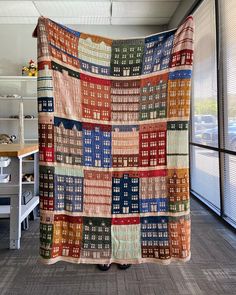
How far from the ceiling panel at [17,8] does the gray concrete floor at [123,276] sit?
12.3ft

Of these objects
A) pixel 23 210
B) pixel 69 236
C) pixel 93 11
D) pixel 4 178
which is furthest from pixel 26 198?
pixel 93 11

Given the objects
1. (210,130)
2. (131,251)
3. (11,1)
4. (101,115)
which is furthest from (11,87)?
(131,251)

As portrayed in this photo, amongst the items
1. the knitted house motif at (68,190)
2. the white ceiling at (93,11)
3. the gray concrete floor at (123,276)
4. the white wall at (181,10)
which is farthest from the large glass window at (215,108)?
the knitted house motif at (68,190)

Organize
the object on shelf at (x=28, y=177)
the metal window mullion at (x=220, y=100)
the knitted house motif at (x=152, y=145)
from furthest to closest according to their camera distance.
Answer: the object on shelf at (x=28, y=177)
the metal window mullion at (x=220, y=100)
the knitted house motif at (x=152, y=145)

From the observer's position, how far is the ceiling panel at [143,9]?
414 centimetres

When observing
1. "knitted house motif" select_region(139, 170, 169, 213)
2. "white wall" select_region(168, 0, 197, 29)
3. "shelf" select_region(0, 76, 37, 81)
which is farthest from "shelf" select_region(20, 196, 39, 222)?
"white wall" select_region(168, 0, 197, 29)

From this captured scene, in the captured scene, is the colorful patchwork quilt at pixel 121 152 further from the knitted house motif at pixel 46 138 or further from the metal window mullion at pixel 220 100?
the metal window mullion at pixel 220 100

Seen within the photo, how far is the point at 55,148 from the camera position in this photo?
1.42 meters

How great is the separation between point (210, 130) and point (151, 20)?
8.86ft

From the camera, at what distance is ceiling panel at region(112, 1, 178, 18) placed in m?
4.14

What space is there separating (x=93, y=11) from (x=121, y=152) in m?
3.74

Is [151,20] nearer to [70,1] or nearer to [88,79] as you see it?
[70,1]

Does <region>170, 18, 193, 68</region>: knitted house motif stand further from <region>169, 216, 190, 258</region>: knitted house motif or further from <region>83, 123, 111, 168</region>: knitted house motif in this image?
<region>169, 216, 190, 258</region>: knitted house motif

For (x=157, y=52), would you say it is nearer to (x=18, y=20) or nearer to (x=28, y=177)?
(x=28, y=177)
